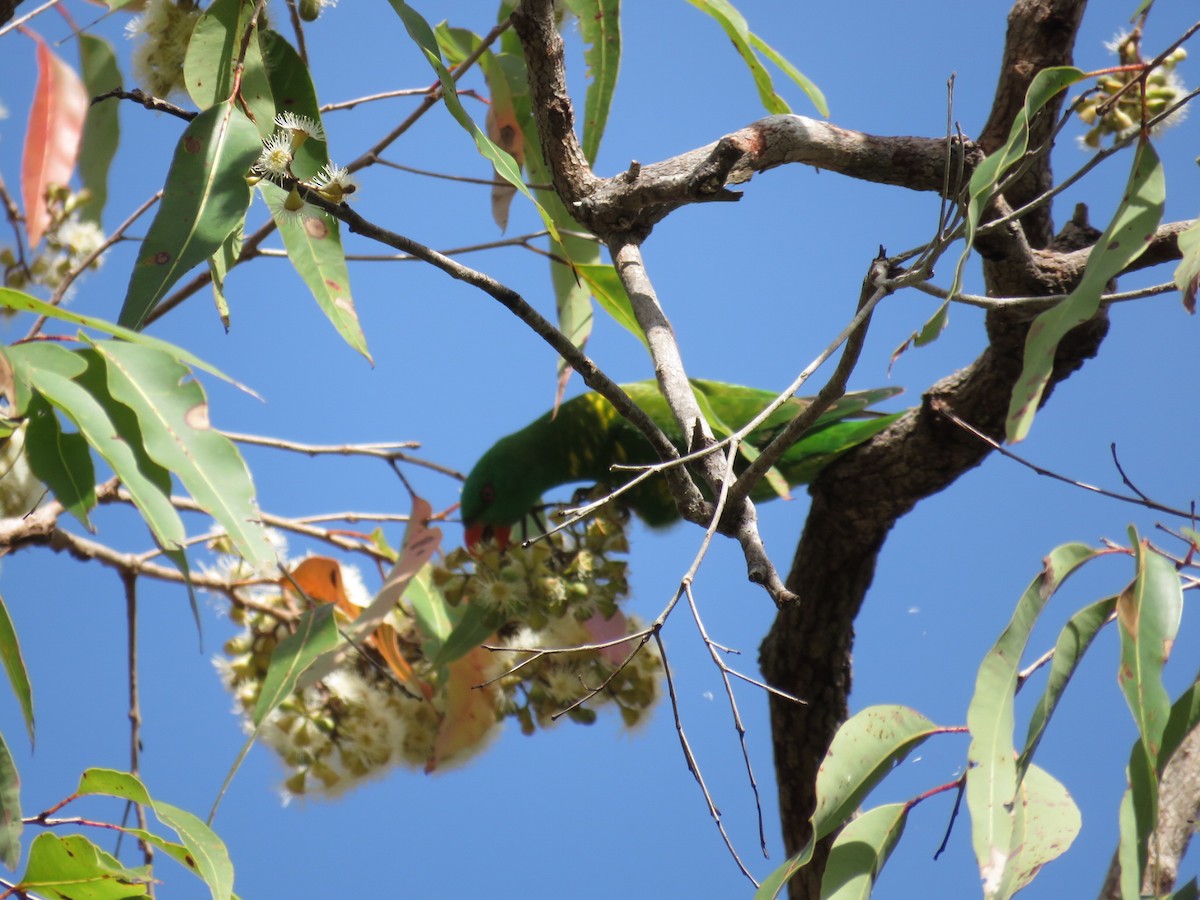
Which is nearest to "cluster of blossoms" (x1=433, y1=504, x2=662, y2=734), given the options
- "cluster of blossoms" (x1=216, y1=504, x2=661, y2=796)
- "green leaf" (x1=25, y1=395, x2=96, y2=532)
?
"cluster of blossoms" (x1=216, y1=504, x2=661, y2=796)

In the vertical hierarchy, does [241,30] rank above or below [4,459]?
above

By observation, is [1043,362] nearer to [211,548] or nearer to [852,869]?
[852,869]

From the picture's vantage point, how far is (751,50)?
1329 millimetres

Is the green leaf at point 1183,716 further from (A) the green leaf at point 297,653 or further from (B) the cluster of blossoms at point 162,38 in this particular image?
(B) the cluster of blossoms at point 162,38

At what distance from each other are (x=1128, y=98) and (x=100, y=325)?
4.74ft

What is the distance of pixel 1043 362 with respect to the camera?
82 centimetres

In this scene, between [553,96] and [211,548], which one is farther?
[211,548]

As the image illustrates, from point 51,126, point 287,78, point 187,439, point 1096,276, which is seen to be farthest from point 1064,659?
point 51,126

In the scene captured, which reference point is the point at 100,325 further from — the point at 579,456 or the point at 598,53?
the point at 579,456

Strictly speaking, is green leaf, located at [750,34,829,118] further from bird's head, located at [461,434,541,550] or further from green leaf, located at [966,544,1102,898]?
bird's head, located at [461,434,541,550]

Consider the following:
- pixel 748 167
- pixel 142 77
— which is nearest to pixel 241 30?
pixel 142 77

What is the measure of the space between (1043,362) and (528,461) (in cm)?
143

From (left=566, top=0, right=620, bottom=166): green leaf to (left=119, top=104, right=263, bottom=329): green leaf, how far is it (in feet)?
1.60

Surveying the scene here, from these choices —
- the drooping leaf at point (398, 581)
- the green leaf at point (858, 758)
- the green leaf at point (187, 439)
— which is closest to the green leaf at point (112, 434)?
the green leaf at point (187, 439)
